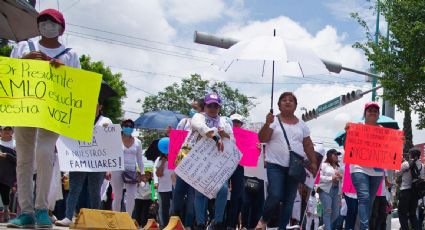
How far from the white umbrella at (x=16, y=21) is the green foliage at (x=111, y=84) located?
32.9 metres

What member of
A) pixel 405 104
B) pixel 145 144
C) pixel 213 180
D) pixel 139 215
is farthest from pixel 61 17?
pixel 145 144

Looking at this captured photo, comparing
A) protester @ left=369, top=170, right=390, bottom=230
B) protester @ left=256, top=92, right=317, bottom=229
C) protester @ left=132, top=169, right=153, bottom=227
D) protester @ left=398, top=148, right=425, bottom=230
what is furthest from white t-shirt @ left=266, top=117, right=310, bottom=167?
protester @ left=132, top=169, right=153, bottom=227

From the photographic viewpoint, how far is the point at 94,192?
8.80 m

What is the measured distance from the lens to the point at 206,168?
8414 mm

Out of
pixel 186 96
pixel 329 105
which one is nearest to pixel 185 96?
pixel 186 96

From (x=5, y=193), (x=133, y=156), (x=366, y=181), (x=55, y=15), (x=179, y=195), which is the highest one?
(x=55, y=15)

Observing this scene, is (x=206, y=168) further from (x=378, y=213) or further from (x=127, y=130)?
(x=378, y=213)

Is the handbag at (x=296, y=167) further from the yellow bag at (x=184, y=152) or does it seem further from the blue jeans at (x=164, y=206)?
the blue jeans at (x=164, y=206)

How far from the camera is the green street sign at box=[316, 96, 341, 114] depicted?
27.3 m

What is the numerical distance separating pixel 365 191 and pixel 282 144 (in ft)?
5.68

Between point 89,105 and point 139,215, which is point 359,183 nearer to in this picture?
point 89,105

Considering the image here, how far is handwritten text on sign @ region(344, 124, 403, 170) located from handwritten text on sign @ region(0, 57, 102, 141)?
4.37 metres

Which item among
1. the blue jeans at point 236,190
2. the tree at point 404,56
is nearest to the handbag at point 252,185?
the blue jeans at point 236,190

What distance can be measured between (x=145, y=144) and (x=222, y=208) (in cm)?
4873
